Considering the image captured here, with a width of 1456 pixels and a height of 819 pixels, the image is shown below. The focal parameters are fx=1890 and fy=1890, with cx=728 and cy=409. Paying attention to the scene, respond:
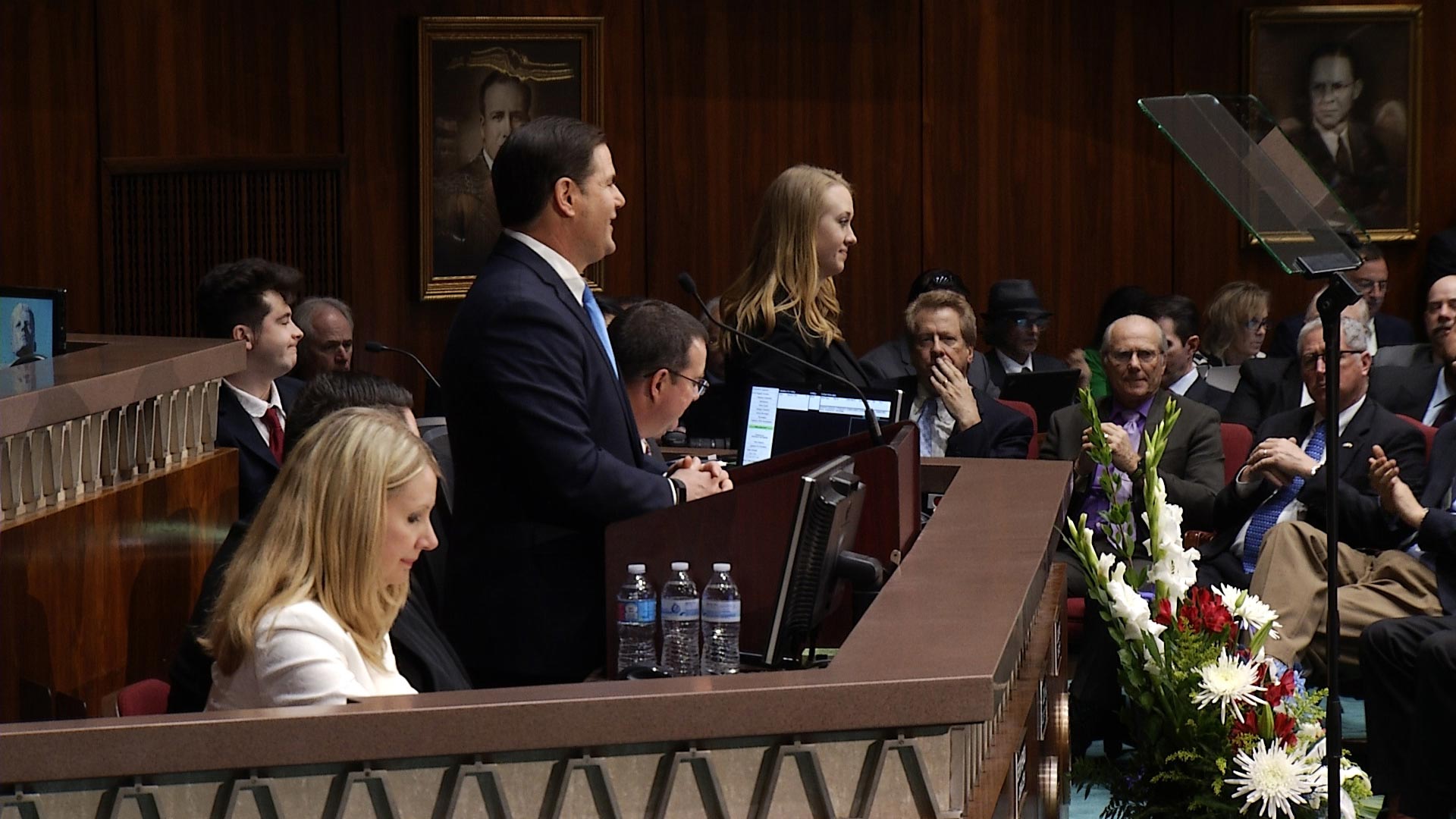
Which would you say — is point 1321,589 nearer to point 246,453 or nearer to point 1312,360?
point 1312,360

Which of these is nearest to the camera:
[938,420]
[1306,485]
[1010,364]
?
[1306,485]

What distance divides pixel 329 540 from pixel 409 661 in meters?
0.37

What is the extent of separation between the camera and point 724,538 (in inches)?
109

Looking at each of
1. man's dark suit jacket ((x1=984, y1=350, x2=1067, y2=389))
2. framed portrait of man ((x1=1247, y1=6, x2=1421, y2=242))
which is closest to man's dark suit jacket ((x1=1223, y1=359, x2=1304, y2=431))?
man's dark suit jacket ((x1=984, y1=350, x2=1067, y2=389))

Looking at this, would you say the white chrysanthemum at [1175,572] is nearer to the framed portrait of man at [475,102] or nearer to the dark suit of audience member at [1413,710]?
the dark suit of audience member at [1413,710]

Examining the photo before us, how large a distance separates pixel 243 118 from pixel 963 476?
5.38 metres

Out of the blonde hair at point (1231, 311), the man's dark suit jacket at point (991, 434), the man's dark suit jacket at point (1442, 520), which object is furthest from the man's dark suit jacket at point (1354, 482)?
the blonde hair at point (1231, 311)

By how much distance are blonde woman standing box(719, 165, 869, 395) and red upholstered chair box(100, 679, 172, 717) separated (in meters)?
1.88

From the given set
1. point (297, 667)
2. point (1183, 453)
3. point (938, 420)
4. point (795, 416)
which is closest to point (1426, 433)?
point (1183, 453)

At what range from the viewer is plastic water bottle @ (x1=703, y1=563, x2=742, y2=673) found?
2713 millimetres

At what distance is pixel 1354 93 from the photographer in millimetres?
9562

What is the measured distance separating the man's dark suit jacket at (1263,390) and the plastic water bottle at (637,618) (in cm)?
472

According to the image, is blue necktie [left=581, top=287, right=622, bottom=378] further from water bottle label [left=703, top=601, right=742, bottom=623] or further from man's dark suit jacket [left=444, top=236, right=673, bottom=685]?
water bottle label [left=703, top=601, right=742, bottom=623]

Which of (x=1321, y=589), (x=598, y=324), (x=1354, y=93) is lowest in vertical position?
(x=1321, y=589)
